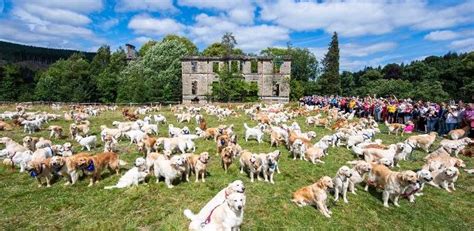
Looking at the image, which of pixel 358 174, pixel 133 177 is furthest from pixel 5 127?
pixel 358 174

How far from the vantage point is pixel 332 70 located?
67500 millimetres

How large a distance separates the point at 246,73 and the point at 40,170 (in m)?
48.8

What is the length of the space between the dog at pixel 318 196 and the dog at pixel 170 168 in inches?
136

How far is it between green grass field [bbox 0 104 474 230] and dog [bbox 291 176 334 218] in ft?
0.55

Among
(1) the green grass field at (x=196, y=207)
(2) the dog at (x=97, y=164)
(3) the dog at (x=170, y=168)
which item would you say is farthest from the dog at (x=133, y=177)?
(2) the dog at (x=97, y=164)

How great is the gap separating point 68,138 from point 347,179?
605 inches

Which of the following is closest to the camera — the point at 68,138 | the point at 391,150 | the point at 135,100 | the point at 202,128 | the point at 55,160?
the point at 55,160

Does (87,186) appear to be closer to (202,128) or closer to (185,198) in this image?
(185,198)

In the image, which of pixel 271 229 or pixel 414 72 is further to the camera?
pixel 414 72

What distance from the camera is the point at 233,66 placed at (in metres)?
57.3

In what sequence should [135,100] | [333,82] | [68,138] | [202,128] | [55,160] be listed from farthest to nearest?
[333,82] < [135,100] < [202,128] < [68,138] < [55,160]

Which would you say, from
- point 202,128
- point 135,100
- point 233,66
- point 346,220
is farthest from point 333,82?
point 346,220

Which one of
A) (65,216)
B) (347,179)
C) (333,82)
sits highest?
(333,82)

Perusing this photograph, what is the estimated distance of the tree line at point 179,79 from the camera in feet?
182
